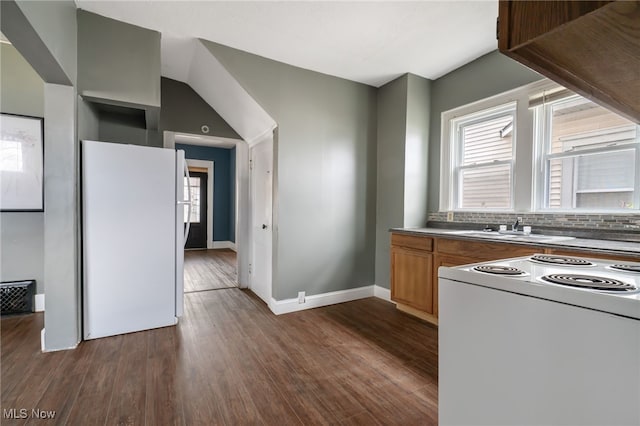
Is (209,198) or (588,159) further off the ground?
(588,159)

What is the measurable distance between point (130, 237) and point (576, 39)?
10.0ft

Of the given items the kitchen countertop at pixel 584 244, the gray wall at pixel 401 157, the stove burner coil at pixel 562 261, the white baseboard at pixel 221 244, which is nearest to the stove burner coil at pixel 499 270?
the stove burner coil at pixel 562 261

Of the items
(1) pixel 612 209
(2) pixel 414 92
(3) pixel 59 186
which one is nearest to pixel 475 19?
(2) pixel 414 92

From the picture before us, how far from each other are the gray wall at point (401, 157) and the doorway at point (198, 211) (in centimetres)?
552

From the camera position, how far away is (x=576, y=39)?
0.53 metres

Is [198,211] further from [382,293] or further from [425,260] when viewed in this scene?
[425,260]

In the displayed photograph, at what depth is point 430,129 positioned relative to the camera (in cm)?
358

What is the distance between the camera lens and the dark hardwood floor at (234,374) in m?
1.65

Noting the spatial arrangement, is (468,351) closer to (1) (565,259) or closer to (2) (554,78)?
(1) (565,259)

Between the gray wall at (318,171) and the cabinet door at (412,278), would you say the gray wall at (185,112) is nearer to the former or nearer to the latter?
the gray wall at (318,171)

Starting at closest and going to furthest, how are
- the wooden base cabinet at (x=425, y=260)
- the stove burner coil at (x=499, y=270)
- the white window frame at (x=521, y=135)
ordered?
the stove burner coil at (x=499, y=270) < the wooden base cabinet at (x=425, y=260) < the white window frame at (x=521, y=135)

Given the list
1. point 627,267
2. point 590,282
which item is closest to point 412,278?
point 627,267

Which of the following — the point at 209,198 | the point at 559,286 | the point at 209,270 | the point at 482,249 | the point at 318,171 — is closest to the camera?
the point at 559,286

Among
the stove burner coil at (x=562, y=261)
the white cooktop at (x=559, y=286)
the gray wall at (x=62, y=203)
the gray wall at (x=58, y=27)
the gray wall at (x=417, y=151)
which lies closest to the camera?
the white cooktop at (x=559, y=286)
